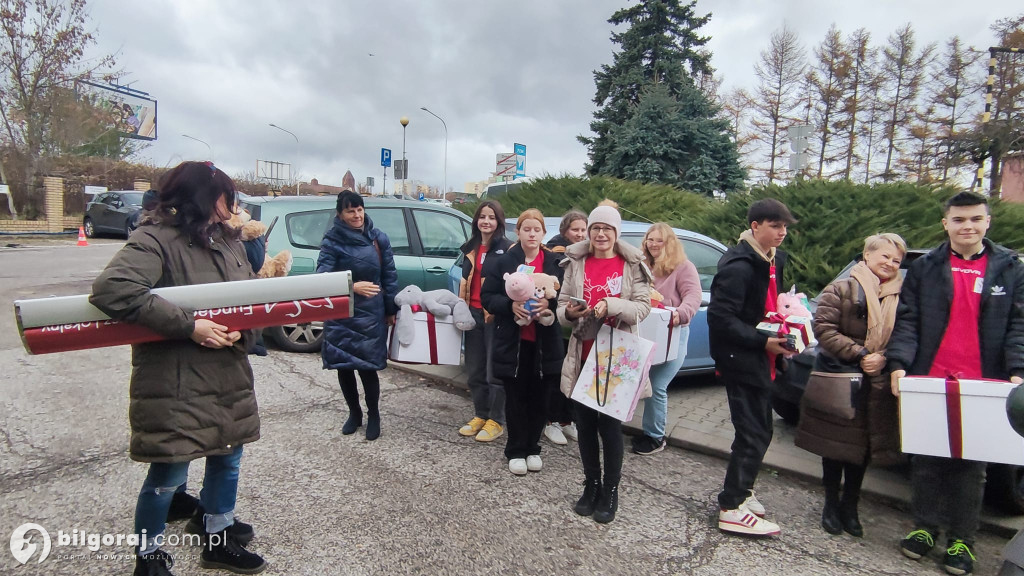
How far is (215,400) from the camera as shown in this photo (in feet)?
7.87

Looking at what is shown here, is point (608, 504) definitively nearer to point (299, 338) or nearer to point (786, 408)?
point (786, 408)

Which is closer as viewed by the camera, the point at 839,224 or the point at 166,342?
the point at 166,342

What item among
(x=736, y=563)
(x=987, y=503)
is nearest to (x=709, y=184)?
(x=987, y=503)

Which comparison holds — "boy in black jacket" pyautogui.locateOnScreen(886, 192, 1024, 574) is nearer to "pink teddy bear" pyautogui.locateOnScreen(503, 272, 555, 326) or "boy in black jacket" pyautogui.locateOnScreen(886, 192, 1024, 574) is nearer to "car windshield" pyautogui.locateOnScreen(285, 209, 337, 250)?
"pink teddy bear" pyautogui.locateOnScreen(503, 272, 555, 326)

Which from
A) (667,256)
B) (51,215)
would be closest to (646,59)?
(667,256)

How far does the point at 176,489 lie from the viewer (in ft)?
8.15

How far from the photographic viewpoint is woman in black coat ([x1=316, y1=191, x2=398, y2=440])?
412 centimetres

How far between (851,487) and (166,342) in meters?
3.42

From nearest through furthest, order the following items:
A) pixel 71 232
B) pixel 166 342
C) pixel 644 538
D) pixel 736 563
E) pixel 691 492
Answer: pixel 166 342
pixel 736 563
pixel 644 538
pixel 691 492
pixel 71 232

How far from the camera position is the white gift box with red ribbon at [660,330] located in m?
4.00

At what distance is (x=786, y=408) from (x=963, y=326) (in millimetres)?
1777

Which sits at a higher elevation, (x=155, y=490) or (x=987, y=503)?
(x=155, y=490)

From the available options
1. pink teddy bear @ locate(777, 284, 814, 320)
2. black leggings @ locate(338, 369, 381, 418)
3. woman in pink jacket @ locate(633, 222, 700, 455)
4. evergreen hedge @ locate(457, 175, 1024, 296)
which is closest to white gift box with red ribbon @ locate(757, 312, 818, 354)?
pink teddy bear @ locate(777, 284, 814, 320)

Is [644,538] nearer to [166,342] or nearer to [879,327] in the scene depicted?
[879,327]
